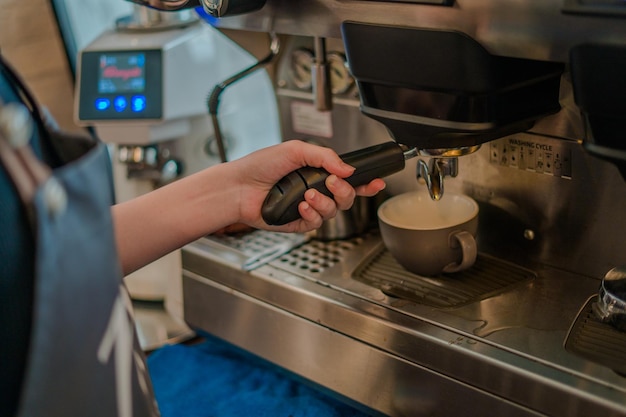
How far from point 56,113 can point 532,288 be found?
3.59ft

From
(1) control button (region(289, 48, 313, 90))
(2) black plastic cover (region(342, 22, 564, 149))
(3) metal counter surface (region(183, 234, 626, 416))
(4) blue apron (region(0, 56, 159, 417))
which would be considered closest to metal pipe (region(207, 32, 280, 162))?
(1) control button (region(289, 48, 313, 90))

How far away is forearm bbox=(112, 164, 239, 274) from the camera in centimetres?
71

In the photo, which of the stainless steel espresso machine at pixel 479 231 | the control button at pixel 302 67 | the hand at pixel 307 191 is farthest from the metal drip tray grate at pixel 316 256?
the control button at pixel 302 67

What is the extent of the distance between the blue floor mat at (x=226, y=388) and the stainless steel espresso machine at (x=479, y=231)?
1.0 inches

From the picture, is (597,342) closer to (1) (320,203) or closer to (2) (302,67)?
(1) (320,203)

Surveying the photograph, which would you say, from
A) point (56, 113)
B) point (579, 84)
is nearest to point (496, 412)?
point (579, 84)

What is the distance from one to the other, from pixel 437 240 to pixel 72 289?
0.46 meters

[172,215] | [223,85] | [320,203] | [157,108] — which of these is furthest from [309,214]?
[157,108]

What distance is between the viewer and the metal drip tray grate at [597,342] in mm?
678

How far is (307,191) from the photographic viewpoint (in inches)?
28.9

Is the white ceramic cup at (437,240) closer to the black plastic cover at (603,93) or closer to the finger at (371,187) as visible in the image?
the finger at (371,187)

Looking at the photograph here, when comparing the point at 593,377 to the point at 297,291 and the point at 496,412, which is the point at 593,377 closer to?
the point at 496,412

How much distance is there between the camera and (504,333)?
0.74 metres

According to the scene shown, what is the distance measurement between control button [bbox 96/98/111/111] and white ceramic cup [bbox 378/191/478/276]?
0.47m
